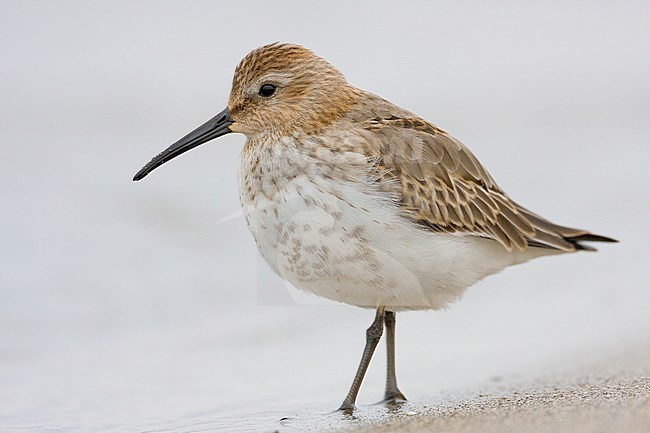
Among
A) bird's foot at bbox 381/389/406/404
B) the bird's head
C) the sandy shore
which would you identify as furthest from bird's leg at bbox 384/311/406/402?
the bird's head

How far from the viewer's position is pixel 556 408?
514 centimetres

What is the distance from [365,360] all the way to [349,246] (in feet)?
3.01

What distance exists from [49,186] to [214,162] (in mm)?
1849

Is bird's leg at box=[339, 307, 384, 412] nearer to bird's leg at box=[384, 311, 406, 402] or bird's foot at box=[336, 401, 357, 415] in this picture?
bird's foot at box=[336, 401, 357, 415]

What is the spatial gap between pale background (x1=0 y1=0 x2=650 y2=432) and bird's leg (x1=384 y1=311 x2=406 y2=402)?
0.56 ft

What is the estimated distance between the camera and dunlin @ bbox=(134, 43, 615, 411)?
5543 millimetres

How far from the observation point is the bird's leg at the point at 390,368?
6.25 metres

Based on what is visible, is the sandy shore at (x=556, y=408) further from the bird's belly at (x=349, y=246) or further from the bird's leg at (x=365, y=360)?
the bird's belly at (x=349, y=246)

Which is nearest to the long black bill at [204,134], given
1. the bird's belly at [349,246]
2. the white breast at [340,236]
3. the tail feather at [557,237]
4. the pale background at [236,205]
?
the white breast at [340,236]

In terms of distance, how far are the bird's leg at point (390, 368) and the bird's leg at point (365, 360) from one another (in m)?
0.22

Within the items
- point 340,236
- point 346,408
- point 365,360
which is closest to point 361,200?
point 340,236

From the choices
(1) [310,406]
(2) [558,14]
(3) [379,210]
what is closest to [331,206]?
(3) [379,210]

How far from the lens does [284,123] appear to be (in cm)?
603

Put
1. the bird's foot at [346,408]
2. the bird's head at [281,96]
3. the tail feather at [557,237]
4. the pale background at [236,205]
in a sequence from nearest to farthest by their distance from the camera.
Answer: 1. the bird's foot at [346,408]
2. the bird's head at [281,96]
3. the tail feather at [557,237]
4. the pale background at [236,205]
